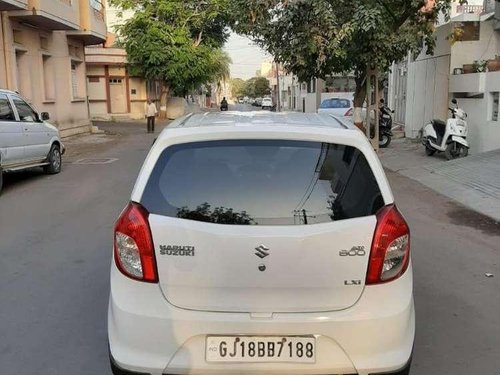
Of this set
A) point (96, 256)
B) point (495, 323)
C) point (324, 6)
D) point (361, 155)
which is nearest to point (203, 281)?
point (361, 155)

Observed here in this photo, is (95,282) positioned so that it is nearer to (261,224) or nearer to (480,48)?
(261,224)

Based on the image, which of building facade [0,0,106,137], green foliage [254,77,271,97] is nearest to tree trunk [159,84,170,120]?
building facade [0,0,106,137]

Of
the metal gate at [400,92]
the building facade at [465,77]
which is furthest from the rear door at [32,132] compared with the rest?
the metal gate at [400,92]

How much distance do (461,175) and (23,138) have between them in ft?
28.8

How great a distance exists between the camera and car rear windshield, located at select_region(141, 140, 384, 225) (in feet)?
10.0

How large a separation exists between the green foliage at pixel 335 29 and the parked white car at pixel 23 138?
6.10m

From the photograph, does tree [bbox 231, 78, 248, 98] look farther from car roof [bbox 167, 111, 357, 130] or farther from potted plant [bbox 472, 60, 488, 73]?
car roof [bbox 167, 111, 357, 130]

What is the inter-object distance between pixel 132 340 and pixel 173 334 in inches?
8.9

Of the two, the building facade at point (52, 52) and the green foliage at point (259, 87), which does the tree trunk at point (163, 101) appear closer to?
the building facade at point (52, 52)

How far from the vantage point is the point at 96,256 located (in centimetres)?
639

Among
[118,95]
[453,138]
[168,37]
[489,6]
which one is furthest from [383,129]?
[118,95]

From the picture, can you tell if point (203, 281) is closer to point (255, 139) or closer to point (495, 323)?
point (255, 139)

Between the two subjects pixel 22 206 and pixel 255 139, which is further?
pixel 22 206

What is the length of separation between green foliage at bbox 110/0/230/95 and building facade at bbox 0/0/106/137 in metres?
7.24
